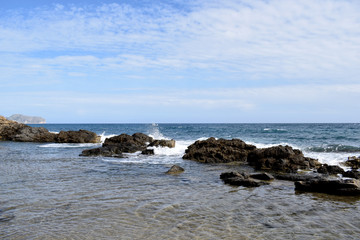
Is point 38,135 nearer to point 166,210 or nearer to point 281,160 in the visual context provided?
point 281,160

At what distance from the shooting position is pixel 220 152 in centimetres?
1872

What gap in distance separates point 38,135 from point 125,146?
2108 cm

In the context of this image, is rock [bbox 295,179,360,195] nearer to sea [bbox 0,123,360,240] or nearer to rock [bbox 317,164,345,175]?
sea [bbox 0,123,360,240]

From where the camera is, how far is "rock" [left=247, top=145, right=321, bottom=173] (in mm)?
14898

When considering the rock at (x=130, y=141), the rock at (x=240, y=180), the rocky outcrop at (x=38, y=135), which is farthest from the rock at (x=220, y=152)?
the rocky outcrop at (x=38, y=135)

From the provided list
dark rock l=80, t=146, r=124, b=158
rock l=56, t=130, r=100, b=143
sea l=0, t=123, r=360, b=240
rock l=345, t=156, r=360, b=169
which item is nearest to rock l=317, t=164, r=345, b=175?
rock l=345, t=156, r=360, b=169

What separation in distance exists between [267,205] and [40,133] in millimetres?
38711

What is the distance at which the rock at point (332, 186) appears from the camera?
9.22m

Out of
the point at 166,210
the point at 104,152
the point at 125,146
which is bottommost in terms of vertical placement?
the point at 104,152

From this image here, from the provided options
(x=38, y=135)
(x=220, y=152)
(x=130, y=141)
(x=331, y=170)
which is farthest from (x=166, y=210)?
(x=38, y=135)

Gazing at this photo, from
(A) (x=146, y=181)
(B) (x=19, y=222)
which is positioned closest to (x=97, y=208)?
(B) (x=19, y=222)

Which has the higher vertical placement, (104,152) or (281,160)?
(281,160)

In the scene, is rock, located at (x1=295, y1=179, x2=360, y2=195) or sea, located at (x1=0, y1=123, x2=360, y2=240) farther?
rock, located at (x1=295, y1=179, x2=360, y2=195)

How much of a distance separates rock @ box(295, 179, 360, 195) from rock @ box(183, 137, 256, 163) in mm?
8256
